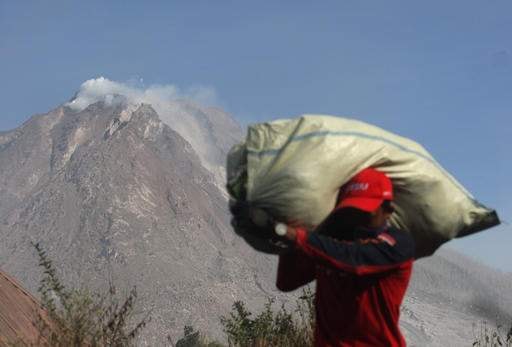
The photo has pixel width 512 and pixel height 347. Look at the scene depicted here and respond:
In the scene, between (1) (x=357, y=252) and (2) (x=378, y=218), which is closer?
(1) (x=357, y=252)

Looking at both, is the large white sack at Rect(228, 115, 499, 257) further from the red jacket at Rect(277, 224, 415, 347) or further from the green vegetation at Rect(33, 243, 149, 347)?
the green vegetation at Rect(33, 243, 149, 347)

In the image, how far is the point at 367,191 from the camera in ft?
9.84

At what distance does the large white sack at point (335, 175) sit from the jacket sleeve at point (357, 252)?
0.26m

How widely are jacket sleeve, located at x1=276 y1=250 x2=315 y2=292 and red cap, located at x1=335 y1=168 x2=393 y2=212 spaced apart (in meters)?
0.37

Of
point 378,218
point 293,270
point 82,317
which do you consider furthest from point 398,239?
point 82,317

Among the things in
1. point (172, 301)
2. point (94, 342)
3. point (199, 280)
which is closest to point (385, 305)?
point (94, 342)

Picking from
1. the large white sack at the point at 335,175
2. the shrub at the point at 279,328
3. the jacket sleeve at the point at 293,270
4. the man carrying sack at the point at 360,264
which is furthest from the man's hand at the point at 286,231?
the shrub at the point at 279,328

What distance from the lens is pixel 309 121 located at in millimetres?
3342

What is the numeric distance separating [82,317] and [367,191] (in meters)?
2.16

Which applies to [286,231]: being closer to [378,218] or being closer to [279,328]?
[378,218]

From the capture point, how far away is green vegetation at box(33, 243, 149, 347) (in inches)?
166

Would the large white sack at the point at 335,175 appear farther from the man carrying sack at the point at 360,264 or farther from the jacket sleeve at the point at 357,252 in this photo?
the jacket sleeve at the point at 357,252

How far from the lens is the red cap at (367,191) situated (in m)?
2.95

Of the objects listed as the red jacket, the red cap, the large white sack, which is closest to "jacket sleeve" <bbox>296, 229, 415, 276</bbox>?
the red jacket
